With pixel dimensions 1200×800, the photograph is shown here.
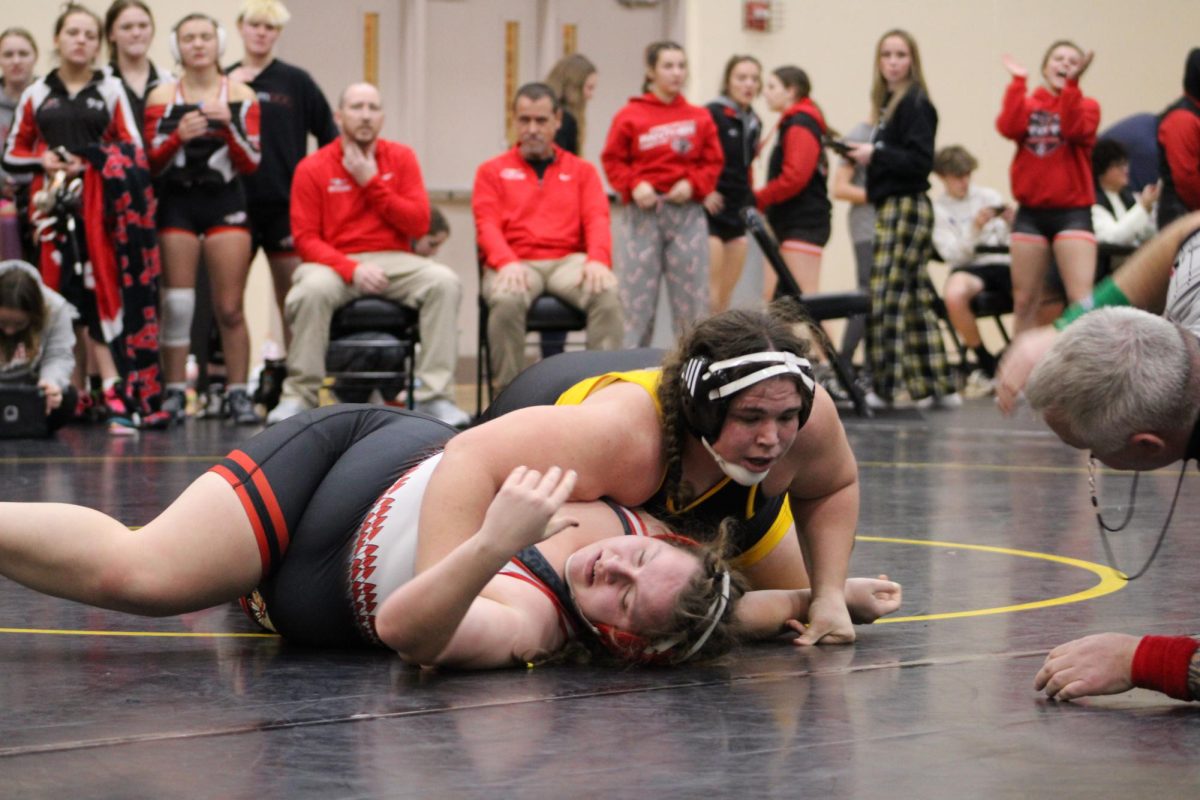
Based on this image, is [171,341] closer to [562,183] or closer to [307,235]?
[307,235]

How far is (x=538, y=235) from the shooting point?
24.9 ft

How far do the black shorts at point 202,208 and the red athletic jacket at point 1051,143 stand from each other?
12.3 feet

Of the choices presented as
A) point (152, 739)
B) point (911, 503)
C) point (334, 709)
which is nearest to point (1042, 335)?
point (334, 709)

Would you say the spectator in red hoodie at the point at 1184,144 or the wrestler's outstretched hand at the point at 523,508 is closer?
the wrestler's outstretched hand at the point at 523,508

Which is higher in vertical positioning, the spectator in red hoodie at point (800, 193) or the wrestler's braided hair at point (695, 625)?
the spectator in red hoodie at point (800, 193)

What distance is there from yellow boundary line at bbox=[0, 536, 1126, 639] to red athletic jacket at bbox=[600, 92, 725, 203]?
13.5 ft

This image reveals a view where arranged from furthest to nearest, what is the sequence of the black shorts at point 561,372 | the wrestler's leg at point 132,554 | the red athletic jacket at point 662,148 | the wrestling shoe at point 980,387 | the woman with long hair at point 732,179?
the wrestling shoe at point 980,387 < the woman with long hair at point 732,179 < the red athletic jacket at point 662,148 < the black shorts at point 561,372 < the wrestler's leg at point 132,554

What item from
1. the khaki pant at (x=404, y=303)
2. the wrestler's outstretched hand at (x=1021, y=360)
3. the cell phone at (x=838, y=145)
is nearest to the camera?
the wrestler's outstretched hand at (x=1021, y=360)

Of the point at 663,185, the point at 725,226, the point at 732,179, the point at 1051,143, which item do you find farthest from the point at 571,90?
the point at 1051,143

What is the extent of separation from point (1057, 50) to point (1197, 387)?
6.85m

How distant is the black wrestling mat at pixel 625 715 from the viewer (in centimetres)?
205

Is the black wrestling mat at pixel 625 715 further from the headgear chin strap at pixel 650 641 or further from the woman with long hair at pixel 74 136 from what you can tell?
the woman with long hair at pixel 74 136

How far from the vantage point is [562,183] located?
302 inches

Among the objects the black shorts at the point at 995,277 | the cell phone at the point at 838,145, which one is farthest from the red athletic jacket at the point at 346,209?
the black shorts at the point at 995,277
